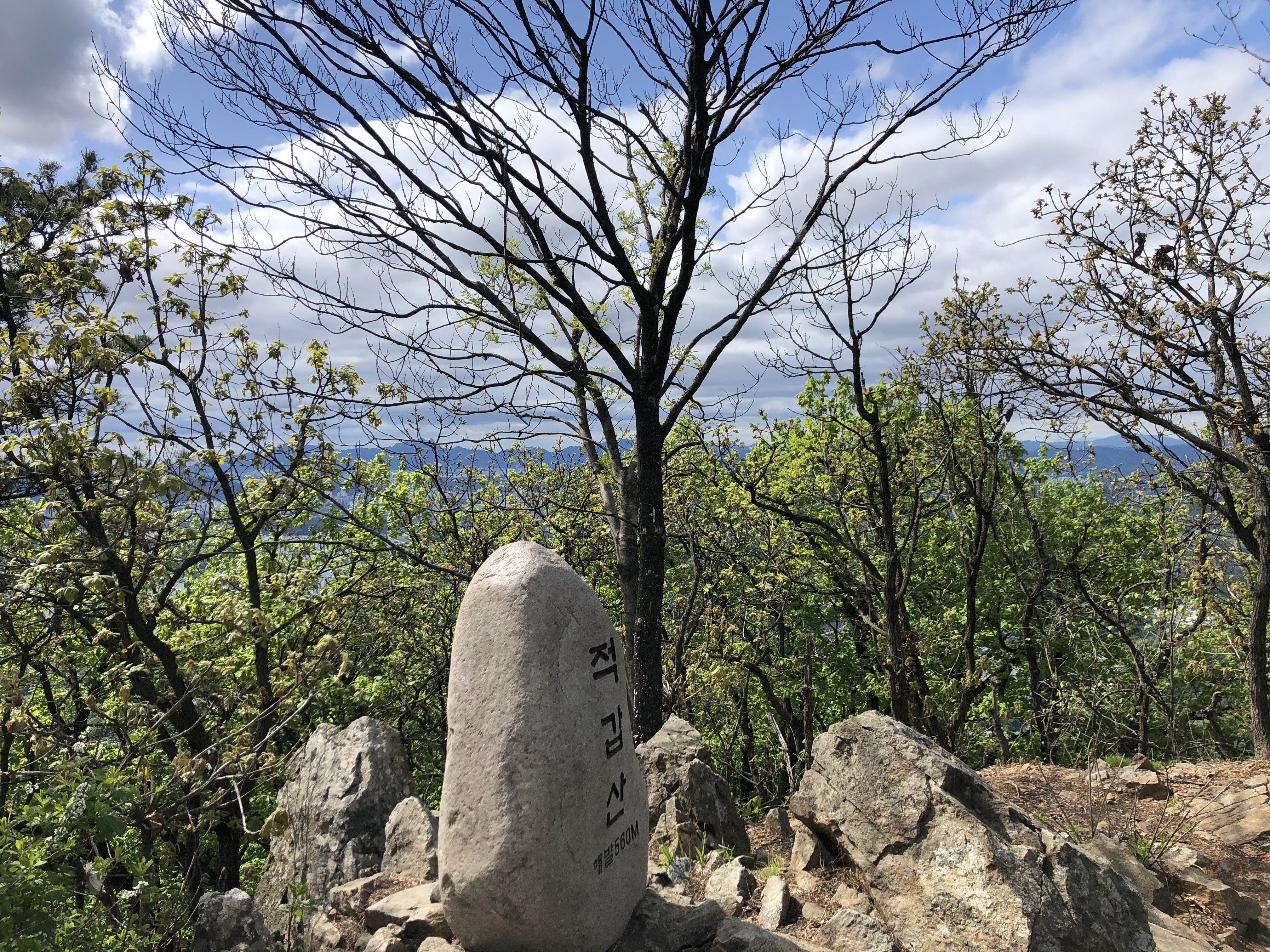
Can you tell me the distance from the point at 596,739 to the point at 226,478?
778 centimetres

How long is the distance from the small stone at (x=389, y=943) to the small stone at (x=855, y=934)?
8.37 feet

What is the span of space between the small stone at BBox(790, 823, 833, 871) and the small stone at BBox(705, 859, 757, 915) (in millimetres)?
572

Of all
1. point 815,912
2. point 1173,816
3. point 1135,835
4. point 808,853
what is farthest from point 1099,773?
point 815,912

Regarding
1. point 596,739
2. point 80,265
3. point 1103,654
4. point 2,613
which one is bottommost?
point 1103,654

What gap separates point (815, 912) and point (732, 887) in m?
0.59

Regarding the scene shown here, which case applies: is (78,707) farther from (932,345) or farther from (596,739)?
(932,345)

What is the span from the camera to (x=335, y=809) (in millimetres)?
6734

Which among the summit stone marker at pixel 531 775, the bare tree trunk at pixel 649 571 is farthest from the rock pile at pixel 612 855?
the bare tree trunk at pixel 649 571

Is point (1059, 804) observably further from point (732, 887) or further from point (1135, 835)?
point (732, 887)

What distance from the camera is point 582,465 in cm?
1634

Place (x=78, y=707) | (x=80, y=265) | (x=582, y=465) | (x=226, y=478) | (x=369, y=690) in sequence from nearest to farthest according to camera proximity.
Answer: (x=80, y=265) < (x=226, y=478) < (x=78, y=707) < (x=369, y=690) < (x=582, y=465)

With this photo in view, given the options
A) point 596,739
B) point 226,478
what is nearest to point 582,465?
point 226,478

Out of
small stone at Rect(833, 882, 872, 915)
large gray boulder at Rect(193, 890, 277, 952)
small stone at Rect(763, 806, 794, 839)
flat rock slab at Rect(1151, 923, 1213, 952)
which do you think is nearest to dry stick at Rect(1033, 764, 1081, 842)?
flat rock slab at Rect(1151, 923, 1213, 952)

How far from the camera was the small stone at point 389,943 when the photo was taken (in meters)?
4.44
